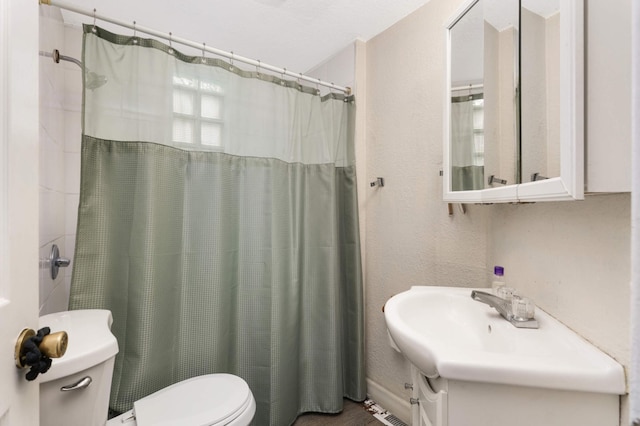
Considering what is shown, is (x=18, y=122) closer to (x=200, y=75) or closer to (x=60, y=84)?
(x=200, y=75)

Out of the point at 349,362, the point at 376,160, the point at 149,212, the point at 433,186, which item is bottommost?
the point at 349,362

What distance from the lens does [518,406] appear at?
679 millimetres

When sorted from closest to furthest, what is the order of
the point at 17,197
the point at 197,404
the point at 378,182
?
the point at 17,197, the point at 197,404, the point at 378,182

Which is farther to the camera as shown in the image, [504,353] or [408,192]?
[408,192]

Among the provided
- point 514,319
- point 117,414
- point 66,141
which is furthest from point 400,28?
point 117,414

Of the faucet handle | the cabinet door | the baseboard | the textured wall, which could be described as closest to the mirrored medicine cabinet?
the textured wall

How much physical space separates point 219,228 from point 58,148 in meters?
0.91

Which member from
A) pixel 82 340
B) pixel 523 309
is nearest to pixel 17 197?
pixel 82 340

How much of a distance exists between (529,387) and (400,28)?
5.91ft

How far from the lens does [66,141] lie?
1557 millimetres

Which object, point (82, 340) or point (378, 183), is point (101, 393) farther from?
point (378, 183)

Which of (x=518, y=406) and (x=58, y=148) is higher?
(x=58, y=148)

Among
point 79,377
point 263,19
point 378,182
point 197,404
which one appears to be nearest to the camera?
point 79,377

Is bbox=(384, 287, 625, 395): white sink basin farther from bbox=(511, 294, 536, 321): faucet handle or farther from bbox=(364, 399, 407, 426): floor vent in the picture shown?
bbox=(364, 399, 407, 426): floor vent
